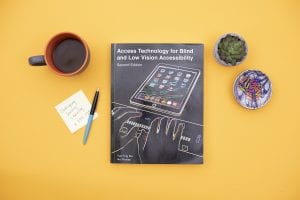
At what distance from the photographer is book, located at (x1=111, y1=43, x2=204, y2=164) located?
776 mm

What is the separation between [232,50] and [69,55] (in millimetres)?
396

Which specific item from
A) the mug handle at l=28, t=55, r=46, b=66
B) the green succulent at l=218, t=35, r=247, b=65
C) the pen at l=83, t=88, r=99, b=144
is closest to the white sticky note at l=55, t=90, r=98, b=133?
the pen at l=83, t=88, r=99, b=144

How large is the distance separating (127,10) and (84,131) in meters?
0.33

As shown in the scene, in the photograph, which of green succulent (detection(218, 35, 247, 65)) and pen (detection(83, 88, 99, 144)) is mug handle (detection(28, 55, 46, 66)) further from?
green succulent (detection(218, 35, 247, 65))

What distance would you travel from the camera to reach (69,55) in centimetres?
74

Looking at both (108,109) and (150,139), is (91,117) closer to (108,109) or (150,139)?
(108,109)

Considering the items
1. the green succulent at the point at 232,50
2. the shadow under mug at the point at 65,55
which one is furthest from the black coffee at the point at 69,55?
the green succulent at the point at 232,50

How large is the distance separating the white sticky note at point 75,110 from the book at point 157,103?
7 cm

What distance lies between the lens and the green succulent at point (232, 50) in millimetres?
740

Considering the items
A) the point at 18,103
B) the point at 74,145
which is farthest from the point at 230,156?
the point at 18,103

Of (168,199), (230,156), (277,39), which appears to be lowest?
(168,199)

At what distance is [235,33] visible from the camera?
0.76 m

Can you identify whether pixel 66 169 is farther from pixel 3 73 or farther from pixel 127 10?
pixel 127 10

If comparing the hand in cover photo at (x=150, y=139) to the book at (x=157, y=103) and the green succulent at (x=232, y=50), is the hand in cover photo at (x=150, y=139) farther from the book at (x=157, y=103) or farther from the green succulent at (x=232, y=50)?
the green succulent at (x=232, y=50)
